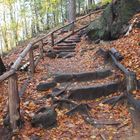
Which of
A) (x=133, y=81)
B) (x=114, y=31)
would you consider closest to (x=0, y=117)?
(x=133, y=81)

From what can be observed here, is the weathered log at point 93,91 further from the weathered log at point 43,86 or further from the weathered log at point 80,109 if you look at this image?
the weathered log at point 43,86

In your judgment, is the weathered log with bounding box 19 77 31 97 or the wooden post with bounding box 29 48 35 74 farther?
the wooden post with bounding box 29 48 35 74

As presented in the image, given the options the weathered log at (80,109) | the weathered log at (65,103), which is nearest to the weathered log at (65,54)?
the weathered log at (65,103)

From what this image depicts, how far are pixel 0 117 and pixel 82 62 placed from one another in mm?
5565

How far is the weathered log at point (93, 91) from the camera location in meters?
7.86

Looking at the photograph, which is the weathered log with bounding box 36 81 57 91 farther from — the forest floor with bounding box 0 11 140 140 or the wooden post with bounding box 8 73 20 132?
the wooden post with bounding box 8 73 20 132

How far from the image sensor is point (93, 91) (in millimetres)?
7895

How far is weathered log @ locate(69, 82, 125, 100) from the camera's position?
786 cm

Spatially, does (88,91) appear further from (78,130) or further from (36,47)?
(36,47)

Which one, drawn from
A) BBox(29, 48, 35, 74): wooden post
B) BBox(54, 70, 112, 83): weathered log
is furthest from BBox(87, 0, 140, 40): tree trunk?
BBox(29, 48, 35, 74): wooden post

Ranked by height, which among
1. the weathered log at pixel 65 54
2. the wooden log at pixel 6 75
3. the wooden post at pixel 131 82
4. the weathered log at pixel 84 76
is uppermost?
the wooden log at pixel 6 75

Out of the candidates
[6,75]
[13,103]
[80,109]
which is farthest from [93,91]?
[6,75]

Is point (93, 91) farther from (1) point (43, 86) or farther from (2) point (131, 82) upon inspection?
(1) point (43, 86)

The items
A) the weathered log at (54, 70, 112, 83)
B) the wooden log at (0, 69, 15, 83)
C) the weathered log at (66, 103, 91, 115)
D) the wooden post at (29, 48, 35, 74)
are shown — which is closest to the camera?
the wooden log at (0, 69, 15, 83)
